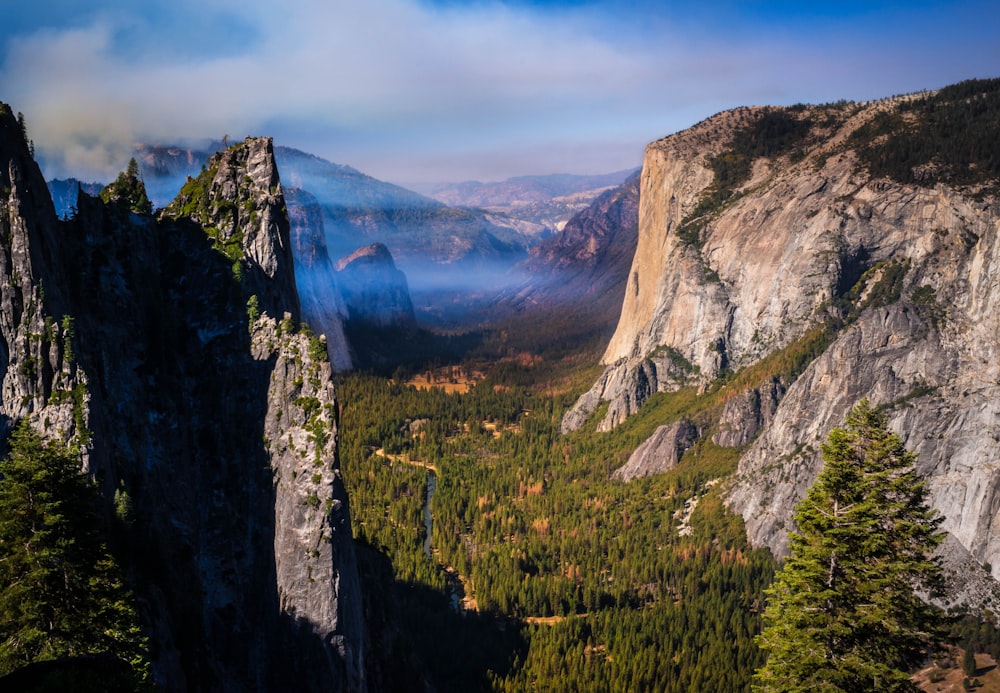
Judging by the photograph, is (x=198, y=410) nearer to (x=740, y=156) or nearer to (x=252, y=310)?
(x=252, y=310)

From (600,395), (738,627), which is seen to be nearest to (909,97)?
(600,395)

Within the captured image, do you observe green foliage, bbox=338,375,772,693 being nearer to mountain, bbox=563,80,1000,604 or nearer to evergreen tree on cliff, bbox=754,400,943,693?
mountain, bbox=563,80,1000,604

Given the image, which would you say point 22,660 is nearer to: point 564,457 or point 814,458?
point 814,458

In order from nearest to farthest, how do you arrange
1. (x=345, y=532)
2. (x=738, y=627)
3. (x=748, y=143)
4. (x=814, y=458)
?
(x=345, y=532), (x=738, y=627), (x=814, y=458), (x=748, y=143)

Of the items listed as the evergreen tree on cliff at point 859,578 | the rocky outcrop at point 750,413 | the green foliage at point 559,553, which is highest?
the evergreen tree on cliff at point 859,578

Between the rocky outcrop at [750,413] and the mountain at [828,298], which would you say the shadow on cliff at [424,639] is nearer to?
the mountain at [828,298]

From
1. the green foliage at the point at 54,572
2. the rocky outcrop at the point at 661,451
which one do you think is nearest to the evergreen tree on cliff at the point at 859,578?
the green foliage at the point at 54,572
